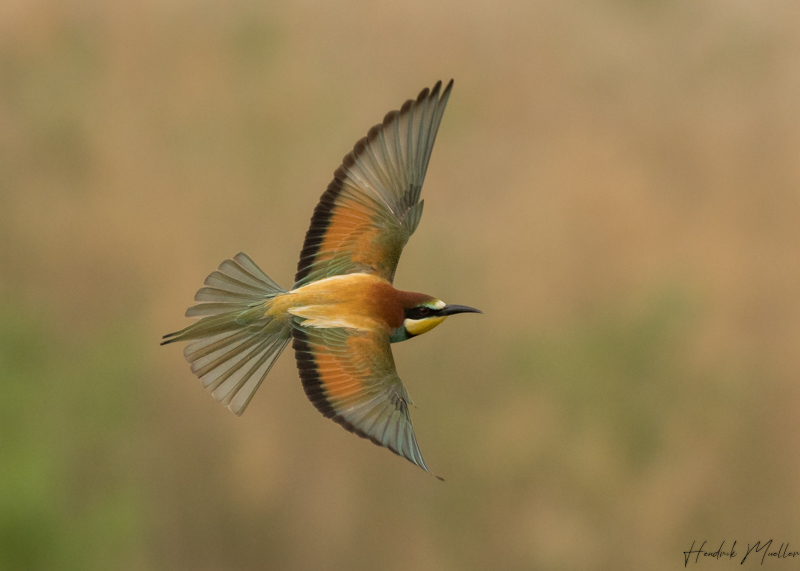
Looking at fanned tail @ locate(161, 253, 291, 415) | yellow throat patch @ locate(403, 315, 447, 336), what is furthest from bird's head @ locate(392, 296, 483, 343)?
fanned tail @ locate(161, 253, 291, 415)

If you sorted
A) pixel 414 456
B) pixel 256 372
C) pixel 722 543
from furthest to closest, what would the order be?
pixel 722 543
pixel 256 372
pixel 414 456

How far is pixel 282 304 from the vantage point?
1.04m

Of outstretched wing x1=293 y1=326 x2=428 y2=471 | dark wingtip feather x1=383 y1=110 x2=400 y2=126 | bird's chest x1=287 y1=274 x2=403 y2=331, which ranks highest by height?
dark wingtip feather x1=383 y1=110 x2=400 y2=126

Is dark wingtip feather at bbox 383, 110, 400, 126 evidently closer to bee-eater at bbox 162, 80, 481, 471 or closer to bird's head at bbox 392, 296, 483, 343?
bee-eater at bbox 162, 80, 481, 471

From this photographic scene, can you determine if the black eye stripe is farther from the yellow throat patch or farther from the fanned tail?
the fanned tail

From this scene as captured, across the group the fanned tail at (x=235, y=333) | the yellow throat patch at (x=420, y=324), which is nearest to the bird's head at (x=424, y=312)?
the yellow throat patch at (x=420, y=324)

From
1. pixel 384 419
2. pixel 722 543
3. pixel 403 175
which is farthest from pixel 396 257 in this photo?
pixel 722 543

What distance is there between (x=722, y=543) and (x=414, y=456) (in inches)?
36.7

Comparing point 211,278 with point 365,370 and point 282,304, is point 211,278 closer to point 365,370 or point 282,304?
point 282,304

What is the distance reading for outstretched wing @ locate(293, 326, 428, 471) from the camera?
3.36 feet

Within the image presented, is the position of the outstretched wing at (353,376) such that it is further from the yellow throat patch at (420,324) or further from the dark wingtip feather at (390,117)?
the dark wingtip feather at (390,117)

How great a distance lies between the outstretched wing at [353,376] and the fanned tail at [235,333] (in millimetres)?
45

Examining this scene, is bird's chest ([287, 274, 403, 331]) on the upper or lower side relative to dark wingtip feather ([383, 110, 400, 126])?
lower

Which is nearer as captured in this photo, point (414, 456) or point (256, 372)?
point (414, 456)
